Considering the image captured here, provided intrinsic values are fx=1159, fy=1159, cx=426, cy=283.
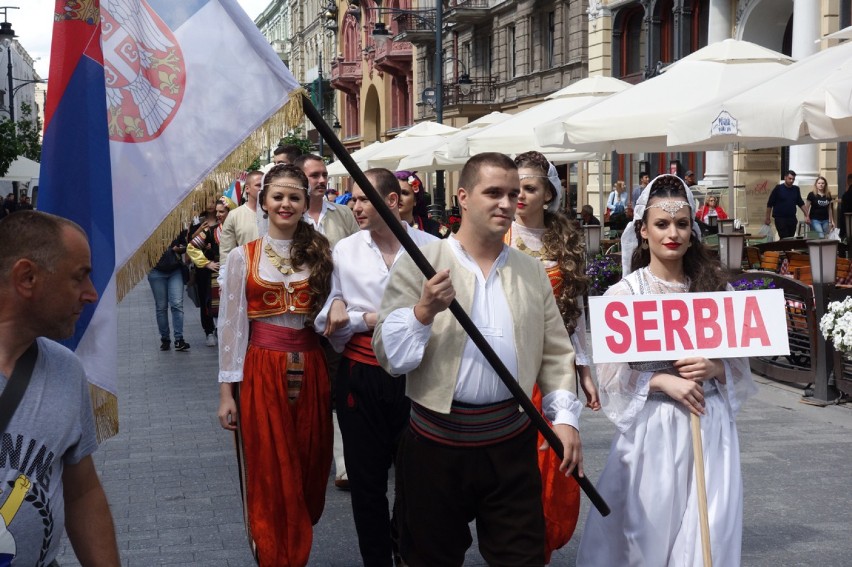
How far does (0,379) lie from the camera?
2.66m

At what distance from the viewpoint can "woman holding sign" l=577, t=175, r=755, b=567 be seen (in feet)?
14.2

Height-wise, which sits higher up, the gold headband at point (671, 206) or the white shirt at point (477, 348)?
the gold headband at point (671, 206)

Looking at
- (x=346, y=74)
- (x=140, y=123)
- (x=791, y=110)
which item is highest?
(x=346, y=74)

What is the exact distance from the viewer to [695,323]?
426 cm

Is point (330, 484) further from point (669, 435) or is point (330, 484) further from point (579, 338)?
point (669, 435)

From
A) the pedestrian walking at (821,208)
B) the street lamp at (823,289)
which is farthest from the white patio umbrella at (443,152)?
the street lamp at (823,289)

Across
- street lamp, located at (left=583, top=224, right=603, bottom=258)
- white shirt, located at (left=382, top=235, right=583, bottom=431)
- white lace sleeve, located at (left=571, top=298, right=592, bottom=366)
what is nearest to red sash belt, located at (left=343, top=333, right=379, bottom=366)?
white lace sleeve, located at (left=571, top=298, right=592, bottom=366)

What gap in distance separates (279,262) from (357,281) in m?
0.38

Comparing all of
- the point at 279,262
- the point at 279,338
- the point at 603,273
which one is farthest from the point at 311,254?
the point at 603,273

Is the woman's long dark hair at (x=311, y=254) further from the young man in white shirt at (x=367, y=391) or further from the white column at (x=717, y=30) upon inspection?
the white column at (x=717, y=30)

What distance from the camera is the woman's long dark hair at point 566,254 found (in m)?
5.57

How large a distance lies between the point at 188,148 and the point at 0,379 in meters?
1.35

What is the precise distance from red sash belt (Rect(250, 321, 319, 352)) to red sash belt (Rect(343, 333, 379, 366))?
8.4 inches

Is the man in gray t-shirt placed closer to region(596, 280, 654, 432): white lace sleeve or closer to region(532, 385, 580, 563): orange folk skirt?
region(596, 280, 654, 432): white lace sleeve
